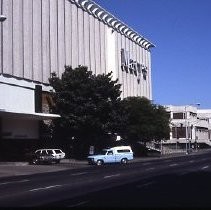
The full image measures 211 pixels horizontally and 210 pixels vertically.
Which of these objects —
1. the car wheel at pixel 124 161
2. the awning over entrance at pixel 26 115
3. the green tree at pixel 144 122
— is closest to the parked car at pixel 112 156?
the car wheel at pixel 124 161

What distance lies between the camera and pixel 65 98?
65375mm

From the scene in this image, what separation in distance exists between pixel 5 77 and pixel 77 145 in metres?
14.2

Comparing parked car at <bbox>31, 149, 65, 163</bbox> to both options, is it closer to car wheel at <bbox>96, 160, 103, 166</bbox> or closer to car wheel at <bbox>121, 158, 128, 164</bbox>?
car wheel at <bbox>96, 160, 103, 166</bbox>

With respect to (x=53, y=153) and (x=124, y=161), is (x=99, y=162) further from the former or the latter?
(x=53, y=153)

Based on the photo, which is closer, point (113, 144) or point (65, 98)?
point (65, 98)

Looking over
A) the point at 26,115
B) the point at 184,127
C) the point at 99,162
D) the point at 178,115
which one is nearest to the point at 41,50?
the point at 26,115

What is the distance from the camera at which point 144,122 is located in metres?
78.6

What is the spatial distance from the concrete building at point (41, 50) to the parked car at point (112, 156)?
693 cm

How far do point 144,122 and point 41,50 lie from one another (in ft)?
61.5

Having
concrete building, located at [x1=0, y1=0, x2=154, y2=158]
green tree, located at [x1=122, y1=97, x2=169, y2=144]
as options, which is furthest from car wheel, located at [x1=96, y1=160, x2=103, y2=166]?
green tree, located at [x1=122, y1=97, x2=169, y2=144]

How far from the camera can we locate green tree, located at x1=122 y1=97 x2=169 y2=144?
77750mm

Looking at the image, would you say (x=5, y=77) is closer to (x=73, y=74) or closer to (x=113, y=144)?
(x=73, y=74)

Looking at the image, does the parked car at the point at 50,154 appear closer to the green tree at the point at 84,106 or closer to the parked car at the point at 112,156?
the parked car at the point at 112,156

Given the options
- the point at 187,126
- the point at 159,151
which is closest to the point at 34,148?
the point at 159,151
